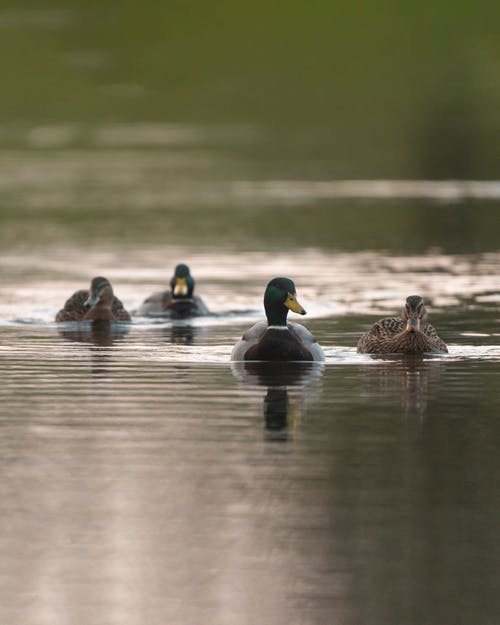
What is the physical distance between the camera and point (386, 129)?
128500 mm

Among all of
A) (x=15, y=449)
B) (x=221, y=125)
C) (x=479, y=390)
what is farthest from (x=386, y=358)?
(x=221, y=125)

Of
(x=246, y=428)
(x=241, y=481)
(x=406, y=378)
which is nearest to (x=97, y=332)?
(x=406, y=378)

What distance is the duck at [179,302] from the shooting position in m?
28.4

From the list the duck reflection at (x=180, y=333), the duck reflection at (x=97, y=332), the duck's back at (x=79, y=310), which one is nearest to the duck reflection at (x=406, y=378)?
the duck reflection at (x=180, y=333)

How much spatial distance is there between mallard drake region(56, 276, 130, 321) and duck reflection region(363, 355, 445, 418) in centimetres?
563

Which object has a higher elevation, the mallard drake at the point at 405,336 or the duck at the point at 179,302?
the duck at the point at 179,302

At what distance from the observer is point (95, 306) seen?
89.4ft

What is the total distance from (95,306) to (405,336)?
5667 millimetres

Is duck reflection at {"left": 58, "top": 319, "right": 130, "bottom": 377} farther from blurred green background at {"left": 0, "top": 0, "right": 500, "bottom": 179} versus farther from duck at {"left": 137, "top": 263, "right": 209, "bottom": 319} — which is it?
blurred green background at {"left": 0, "top": 0, "right": 500, "bottom": 179}

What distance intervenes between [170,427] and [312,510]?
3631 mm

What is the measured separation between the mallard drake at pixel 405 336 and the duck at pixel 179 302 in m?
5.58

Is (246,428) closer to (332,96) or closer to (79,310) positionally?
(79,310)

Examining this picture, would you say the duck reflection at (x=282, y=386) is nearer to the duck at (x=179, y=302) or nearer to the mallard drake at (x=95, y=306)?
the mallard drake at (x=95, y=306)

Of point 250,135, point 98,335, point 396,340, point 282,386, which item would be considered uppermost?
point 250,135
